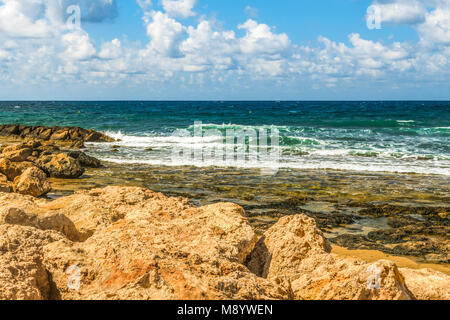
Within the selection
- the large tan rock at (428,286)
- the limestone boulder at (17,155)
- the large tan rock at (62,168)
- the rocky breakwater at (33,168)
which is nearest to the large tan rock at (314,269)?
the large tan rock at (428,286)

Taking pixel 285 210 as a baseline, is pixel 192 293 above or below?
above

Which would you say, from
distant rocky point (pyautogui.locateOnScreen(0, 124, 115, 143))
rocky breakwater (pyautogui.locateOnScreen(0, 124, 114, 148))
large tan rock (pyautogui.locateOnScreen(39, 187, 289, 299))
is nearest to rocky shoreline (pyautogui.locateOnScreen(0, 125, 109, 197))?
rocky breakwater (pyautogui.locateOnScreen(0, 124, 114, 148))

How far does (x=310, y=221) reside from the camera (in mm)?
4535

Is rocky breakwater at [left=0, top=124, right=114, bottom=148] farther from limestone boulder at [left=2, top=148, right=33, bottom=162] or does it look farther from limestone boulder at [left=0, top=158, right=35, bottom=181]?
limestone boulder at [left=0, top=158, right=35, bottom=181]

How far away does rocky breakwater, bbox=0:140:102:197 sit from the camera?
9.08 meters

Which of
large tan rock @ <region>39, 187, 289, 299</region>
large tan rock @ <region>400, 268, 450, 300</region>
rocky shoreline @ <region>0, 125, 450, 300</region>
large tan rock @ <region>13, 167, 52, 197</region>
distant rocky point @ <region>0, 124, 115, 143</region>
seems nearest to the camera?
large tan rock @ <region>39, 187, 289, 299</region>

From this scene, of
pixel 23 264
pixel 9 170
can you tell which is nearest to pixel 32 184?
pixel 9 170

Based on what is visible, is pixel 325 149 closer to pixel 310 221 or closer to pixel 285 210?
pixel 285 210

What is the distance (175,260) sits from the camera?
3152mm

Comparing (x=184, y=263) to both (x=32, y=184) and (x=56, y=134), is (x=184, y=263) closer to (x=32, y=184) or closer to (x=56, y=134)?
(x=32, y=184)

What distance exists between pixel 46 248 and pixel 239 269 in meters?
1.61

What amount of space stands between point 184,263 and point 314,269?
1304mm

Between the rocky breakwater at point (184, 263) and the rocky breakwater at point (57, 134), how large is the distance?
911 inches
